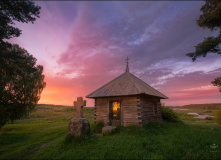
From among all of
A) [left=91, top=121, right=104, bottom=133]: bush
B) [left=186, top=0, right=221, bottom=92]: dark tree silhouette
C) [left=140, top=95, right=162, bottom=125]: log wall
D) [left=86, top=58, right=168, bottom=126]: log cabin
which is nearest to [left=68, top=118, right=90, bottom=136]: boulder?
[left=91, top=121, right=104, bottom=133]: bush

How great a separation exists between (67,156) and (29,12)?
11.0 meters

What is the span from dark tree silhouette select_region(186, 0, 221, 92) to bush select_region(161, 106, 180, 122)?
8.32 m

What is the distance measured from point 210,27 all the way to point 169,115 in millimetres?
11741

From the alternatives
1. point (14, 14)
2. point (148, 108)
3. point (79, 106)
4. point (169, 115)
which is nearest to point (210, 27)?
point (148, 108)

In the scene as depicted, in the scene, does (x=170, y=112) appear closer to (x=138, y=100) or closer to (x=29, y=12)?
(x=138, y=100)

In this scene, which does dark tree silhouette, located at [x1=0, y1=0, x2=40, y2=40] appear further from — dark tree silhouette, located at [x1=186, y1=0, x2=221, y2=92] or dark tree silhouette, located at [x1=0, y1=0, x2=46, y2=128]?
dark tree silhouette, located at [x1=186, y1=0, x2=221, y2=92]

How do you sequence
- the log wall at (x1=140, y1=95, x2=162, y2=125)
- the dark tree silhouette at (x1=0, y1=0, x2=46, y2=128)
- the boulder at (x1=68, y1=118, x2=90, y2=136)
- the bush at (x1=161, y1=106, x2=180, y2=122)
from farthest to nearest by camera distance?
the bush at (x1=161, y1=106, x2=180, y2=122)
the log wall at (x1=140, y1=95, x2=162, y2=125)
the dark tree silhouette at (x1=0, y1=0, x2=46, y2=128)
the boulder at (x1=68, y1=118, x2=90, y2=136)

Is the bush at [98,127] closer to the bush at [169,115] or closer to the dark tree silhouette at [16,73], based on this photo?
the dark tree silhouette at [16,73]

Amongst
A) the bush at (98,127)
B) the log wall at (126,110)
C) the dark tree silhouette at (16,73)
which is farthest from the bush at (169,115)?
the dark tree silhouette at (16,73)

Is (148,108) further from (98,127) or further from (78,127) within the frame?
(78,127)

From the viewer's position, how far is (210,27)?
913 cm

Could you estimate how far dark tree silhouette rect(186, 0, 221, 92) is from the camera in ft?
27.5

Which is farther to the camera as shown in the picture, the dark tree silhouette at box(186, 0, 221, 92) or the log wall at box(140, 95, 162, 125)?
the log wall at box(140, 95, 162, 125)

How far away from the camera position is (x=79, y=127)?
750cm
